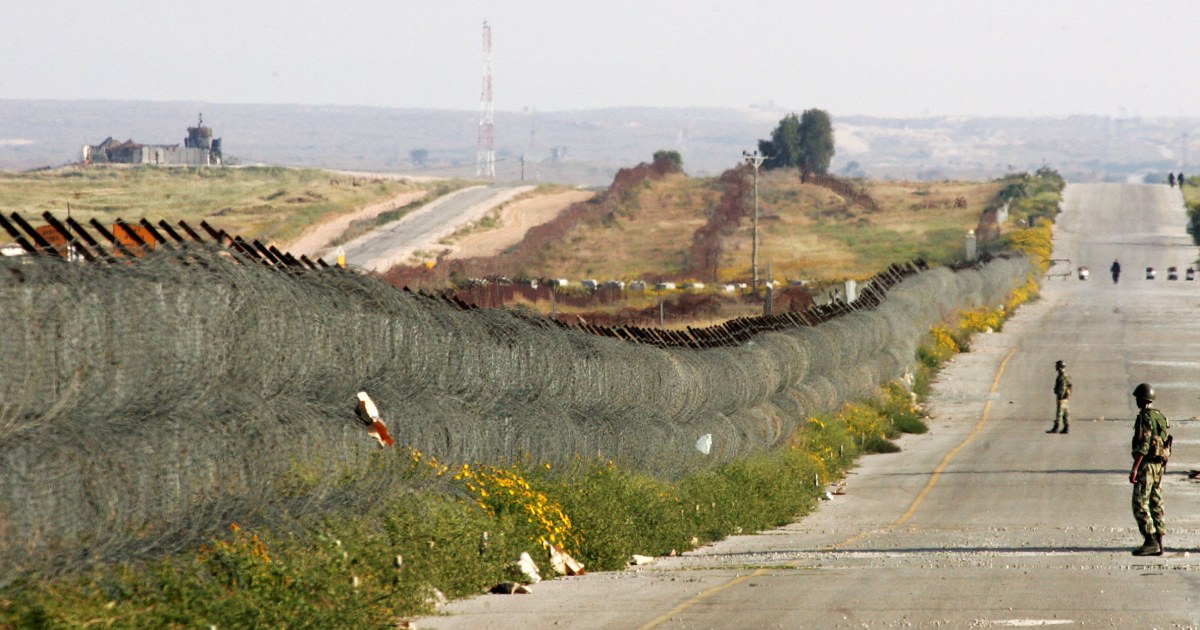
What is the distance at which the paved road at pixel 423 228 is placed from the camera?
112312 mm

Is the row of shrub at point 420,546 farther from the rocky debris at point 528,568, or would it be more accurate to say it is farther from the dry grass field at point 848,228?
the dry grass field at point 848,228

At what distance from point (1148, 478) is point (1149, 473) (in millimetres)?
88

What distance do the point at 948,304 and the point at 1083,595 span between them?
56525mm

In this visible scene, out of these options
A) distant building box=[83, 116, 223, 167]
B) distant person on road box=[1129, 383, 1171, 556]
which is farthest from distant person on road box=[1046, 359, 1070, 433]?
distant building box=[83, 116, 223, 167]

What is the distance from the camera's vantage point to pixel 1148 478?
1964cm

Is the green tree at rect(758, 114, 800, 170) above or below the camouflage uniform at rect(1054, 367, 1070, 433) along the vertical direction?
above

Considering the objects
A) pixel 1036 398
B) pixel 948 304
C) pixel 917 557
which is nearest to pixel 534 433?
pixel 917 557

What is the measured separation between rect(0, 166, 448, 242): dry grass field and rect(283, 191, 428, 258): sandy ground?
923 mm

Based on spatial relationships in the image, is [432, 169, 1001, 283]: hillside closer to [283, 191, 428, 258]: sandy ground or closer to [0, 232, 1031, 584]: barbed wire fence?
[283, 191, 428, 258]: sandy ground

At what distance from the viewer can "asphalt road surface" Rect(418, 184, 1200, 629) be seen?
14.3 meters

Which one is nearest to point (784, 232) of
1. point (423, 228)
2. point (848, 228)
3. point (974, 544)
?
point (848, 228)

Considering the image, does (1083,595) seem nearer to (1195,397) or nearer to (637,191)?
(1195,397)

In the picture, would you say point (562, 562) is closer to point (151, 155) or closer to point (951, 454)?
point (951, 454)

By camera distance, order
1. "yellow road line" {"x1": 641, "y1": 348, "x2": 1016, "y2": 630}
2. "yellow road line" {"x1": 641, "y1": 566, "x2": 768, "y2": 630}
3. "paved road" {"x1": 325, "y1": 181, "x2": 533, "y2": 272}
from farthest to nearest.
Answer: "paved road" {"x1": 325, "y1": 181, "x2": 533, "y2": 272} → "yellow road line" {"x1": 641, "y1": 348, "x2": 1016, "y2": 630} → "yellow road line" {"x1": 641, "y1": 566, "x2": 768, "y2": 630}
